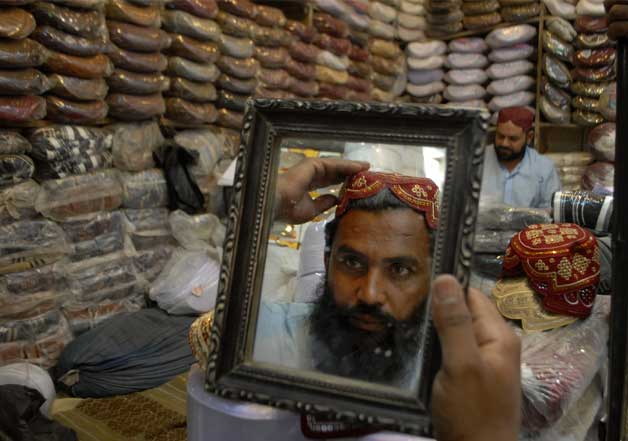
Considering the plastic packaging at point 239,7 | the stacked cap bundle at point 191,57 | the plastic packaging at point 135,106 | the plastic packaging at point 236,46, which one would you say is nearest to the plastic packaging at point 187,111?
the stacked cap bundle at point 191,57

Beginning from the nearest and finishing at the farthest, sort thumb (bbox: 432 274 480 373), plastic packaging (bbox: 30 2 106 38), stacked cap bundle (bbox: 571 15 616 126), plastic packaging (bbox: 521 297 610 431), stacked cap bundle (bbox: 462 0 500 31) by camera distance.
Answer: thumb (bbox: 432 274 480 373) < plastic packaging (bbox: 521 297 610 431) < plastic packaging (bbox: 30 2 106 38) < stacked cap bundle (bbox: 571 15 616 126) < stacked cap bundle (bbox: 462 0 500 31)

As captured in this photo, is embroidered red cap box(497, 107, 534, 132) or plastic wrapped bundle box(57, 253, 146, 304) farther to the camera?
embroidered red cap box(497, 107, 534, 132)

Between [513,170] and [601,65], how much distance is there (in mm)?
1551

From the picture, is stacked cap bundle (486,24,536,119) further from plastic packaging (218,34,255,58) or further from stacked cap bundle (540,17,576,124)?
plastic packaging (218,34,255,58)

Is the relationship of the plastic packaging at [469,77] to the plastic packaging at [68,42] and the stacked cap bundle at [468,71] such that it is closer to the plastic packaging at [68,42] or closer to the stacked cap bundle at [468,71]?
the stacked cap bundle at [468,71]

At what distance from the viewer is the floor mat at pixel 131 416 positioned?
1982 millimetres

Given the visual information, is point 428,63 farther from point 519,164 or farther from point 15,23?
point 15,23

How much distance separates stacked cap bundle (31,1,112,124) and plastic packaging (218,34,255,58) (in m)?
0.76

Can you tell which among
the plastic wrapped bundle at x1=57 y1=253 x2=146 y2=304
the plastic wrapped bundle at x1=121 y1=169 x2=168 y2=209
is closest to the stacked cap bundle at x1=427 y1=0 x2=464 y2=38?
the plastic wrapped bundle at x1=121 y1=169 x2=168 y2=209

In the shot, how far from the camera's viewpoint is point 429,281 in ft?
2.38

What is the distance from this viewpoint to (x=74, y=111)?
2371mm

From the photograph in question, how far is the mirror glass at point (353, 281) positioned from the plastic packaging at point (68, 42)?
6.03 ft

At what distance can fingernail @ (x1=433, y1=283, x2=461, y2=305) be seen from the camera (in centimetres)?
64

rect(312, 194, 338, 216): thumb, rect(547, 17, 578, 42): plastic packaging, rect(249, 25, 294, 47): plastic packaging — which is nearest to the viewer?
rect(312, 194, 338, 216): thumb
